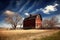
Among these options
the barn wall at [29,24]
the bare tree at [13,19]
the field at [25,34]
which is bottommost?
the field at [25,34]

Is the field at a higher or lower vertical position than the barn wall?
lower

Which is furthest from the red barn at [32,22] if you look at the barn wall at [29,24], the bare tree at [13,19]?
the bare tree at [13,19]

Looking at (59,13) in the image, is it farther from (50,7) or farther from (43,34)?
Result: (43,34)

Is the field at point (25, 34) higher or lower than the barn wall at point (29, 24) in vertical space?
lower

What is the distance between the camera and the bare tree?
2835 millimetres

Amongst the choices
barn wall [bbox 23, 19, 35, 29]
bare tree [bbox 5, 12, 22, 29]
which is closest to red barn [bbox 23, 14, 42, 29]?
barn wall [bbox 23, 19, 35, 29]

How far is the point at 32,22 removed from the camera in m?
2.88

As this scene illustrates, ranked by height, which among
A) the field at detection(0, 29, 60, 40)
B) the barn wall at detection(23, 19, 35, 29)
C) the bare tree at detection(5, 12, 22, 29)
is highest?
the bare tree at detection(5, 12, 22, 29)

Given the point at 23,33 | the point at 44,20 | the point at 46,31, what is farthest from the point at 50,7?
the point at 23,33

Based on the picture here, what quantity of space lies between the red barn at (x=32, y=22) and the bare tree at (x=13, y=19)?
0.15 m

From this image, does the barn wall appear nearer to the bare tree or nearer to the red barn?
the red barn

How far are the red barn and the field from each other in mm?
84

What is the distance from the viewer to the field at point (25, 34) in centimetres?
281

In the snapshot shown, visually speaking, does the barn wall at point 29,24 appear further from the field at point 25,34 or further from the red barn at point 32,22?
the field at point 25,34
